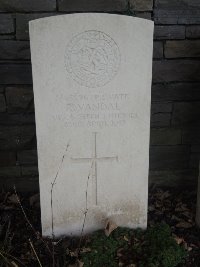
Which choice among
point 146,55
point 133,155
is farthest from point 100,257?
point 146,55

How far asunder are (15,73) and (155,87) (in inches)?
42.1

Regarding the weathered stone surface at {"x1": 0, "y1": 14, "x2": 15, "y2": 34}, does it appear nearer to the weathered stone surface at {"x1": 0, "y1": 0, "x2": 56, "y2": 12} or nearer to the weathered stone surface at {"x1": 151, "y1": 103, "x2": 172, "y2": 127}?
the weathered stone surface at {"x1": 0, "y1": 0, "x2": 56, "y2": 12}

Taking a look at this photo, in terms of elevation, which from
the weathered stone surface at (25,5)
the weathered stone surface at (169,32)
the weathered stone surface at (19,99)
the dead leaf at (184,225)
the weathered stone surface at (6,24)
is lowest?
the dead leaf at (184,225)

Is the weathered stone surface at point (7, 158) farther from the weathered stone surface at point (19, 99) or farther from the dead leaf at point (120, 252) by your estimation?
the dead leaf at point (120, 252)

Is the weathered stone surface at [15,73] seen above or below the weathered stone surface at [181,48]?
below

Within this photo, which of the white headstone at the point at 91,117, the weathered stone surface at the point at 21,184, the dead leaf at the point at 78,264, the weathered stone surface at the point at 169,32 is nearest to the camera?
the white headstone at the point at 91,117

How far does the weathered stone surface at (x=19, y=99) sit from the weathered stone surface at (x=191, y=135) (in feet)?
4.18

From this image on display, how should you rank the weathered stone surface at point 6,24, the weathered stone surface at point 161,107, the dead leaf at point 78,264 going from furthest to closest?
1. the weathered stone surface at point 161,107
2. the weathered stone surface at point 6,24
3. the dead leaf at point 78,264

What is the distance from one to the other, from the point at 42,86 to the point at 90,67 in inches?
12.3

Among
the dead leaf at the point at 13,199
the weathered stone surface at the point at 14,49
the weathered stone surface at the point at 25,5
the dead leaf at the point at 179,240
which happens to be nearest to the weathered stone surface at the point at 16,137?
the dead leaf at the point at 13,199

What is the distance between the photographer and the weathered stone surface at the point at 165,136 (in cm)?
309

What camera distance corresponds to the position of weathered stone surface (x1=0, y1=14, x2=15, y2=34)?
8.67ft

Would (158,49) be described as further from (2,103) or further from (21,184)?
(21,184)

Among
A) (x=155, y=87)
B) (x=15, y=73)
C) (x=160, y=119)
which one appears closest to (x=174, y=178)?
(x=160, y=119)
